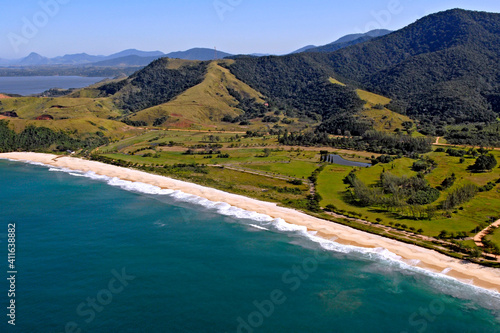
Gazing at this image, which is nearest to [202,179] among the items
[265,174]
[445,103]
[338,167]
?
[265,174]

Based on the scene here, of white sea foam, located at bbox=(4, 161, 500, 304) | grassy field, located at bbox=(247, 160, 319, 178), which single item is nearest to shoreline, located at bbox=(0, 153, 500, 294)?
white sea foam, located at bbox=(4, 161, 500, 304)

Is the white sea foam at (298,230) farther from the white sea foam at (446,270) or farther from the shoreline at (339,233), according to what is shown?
the shoreline at (339,233)

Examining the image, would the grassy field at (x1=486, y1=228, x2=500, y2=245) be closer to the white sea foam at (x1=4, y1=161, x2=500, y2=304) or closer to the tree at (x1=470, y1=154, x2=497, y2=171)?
the white sea foam at (x1=4, y1=161, x2=500, y2=304)

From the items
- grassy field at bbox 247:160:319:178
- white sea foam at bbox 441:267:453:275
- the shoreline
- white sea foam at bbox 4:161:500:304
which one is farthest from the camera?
grassy field at bbox 247:160:319:178

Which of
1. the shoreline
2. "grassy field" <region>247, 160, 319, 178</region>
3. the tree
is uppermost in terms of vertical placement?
the tree

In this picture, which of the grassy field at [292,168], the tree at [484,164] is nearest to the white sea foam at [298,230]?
the grassy field at [292,168]

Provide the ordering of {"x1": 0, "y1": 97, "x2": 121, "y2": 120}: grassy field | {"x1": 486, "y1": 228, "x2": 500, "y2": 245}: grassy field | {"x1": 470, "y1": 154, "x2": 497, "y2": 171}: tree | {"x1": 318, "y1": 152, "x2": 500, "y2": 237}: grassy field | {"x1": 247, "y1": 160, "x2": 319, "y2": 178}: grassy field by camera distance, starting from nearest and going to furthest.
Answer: {"x1": 486, "y1": 228, "x2": 500, "y2": 245}: grassy field < {"x1": 318, "y1": 152, "x2": 500, "y2": 237}: grassy field < {"x1": 470, "y1": 154, "x2": 497, "y2": 171}: tree < {"x1": 247, "y1": 160, "x2": 319, "y2": 178}: grassy field < {"x1": 0, "y1": 97, "x2": 121, "y2": 120}: grassy field
